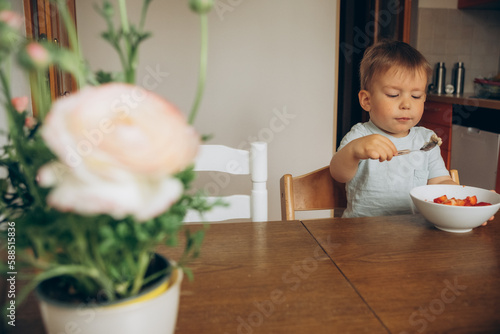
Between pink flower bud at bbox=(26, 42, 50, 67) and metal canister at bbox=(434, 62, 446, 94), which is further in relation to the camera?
metal canister at bbox=(434, 62, 446, 94)

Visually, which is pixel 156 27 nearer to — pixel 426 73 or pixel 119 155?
pixel 426 73

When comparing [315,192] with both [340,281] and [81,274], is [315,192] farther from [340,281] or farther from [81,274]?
[81,274]

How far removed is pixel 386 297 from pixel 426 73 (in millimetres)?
984

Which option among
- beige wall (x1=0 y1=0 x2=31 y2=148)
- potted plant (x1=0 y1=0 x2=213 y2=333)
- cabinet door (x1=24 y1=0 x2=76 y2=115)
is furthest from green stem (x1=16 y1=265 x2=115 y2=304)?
cabinet door (x1=24 y1=0 x2=76 y2=115)

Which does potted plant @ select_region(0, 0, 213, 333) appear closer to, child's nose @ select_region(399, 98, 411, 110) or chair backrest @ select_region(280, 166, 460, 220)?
chair backrest @ select_region(280, 166, 460, 220)

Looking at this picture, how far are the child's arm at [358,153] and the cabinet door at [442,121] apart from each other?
1961 millimetres

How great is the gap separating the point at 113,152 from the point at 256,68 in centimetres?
251

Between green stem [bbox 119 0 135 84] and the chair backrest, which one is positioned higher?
green stem [bbox 119 0 135 84]

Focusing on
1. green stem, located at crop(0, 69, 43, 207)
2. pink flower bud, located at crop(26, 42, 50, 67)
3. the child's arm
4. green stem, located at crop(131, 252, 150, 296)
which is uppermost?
pink flower bud, located at crop(26, 42, 50, 67)

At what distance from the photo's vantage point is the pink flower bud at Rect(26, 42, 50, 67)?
28cm

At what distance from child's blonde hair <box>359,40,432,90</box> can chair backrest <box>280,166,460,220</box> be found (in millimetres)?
354

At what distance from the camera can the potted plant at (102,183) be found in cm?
28

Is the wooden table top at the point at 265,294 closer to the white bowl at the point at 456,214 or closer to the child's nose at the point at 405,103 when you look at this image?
the white bowl at the point at 456,214

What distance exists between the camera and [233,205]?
111 centimetres
